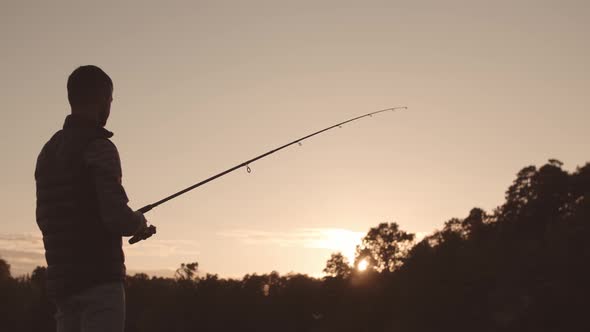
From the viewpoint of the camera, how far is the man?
4.93 metres

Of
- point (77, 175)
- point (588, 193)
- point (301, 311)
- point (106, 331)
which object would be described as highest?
point (588, 193)

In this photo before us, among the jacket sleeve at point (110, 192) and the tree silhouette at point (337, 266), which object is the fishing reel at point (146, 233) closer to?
the jacket sleeve at point (110, 192)

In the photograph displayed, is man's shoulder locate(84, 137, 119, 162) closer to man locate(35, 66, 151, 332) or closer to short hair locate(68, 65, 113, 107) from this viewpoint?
man locate(35, 66, 151, 332)

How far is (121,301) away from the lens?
16.6 feet

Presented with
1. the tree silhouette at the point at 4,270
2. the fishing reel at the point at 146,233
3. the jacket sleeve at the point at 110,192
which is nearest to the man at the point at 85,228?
the jacket sleeve at the point at 110,192

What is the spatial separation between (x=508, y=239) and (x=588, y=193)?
10168 millimetres

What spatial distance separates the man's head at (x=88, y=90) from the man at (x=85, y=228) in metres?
0.19

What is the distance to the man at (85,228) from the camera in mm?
4926

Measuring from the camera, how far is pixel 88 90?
536 centimetres

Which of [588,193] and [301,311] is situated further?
[301,311]

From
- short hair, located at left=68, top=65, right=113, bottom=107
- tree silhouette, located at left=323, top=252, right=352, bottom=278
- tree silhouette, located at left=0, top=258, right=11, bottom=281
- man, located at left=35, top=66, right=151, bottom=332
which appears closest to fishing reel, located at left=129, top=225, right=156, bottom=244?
man, located at left=35, top=66, right=151, bottom=332

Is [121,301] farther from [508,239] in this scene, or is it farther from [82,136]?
[508,239]

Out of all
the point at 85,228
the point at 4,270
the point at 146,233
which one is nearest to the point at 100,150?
the point at 85,228

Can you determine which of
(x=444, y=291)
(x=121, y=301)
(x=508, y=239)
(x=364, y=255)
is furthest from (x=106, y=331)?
(x=364, y=255)
